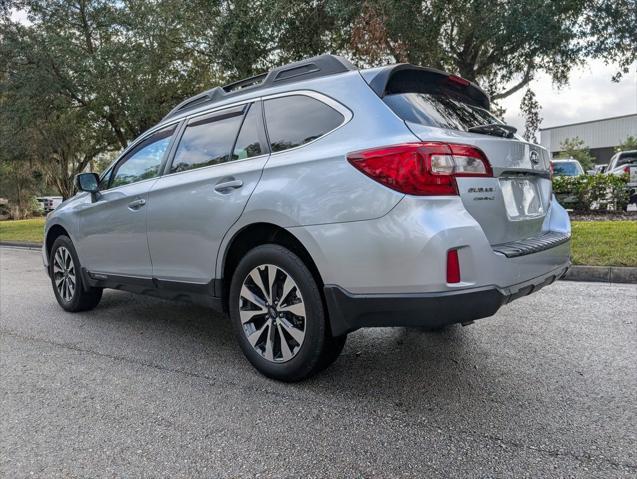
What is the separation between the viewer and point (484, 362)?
347 centimetres

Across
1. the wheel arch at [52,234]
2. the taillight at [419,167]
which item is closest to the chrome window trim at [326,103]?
the taillight at [419,167]

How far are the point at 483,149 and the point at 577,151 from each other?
55632 mm

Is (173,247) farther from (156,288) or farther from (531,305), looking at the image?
(531,305)

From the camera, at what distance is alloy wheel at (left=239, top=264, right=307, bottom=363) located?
9.96ft

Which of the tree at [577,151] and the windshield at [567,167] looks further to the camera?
the tree at [577,151]

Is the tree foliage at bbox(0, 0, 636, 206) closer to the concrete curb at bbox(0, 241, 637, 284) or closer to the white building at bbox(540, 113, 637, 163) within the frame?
the concrete curb at bbox(0, 241, 637, 284)

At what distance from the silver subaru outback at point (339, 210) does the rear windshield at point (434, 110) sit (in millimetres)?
13

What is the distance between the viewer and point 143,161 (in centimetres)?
443

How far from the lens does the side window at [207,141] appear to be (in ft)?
11.8

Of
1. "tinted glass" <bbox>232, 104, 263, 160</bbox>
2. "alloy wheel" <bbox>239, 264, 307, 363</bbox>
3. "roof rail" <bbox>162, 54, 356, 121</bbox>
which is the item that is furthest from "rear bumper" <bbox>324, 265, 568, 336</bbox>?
"roof rail" <bbox>162, 54, 356, 121</bbox>

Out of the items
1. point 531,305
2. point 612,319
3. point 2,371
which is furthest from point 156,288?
point 612,319

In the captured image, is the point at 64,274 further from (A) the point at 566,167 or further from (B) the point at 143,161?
(A) the point at 566,167

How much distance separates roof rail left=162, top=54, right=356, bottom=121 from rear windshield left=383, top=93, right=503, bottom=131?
0.44 meters

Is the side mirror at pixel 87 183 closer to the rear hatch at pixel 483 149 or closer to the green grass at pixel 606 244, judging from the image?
the rear hatch at pixel 483 149
